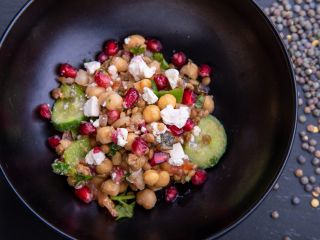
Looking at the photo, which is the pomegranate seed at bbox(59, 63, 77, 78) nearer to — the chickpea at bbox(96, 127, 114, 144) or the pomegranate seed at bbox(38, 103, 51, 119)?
the pomegranate seed at bbox(38, 103, 51, 119)

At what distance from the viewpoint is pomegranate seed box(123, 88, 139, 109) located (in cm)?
222

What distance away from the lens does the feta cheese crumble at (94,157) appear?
2193mm

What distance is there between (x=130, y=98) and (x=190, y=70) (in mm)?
370

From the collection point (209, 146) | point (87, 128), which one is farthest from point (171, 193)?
point (87, 128)

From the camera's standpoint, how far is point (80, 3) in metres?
2.39

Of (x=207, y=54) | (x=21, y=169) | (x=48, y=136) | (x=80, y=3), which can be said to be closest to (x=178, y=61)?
(x=207, y=54)

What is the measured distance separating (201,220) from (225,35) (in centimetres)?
85

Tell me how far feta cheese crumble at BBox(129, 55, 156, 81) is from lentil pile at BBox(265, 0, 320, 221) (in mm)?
790

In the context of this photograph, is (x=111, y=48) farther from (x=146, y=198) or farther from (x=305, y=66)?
(x=305, y=66)

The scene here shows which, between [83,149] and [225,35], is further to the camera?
[225,35]

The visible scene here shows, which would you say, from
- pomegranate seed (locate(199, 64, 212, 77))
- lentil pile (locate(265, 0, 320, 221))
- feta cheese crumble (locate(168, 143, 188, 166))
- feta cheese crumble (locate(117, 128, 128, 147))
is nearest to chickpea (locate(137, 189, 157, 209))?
feta cheese crumble (locate(168, 143, 188, 166))

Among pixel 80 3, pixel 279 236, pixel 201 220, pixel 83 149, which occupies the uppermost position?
pixel 80 3

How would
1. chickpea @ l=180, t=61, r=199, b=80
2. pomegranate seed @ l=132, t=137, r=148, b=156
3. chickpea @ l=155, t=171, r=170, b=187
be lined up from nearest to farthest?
pomegranate seed @ l=132, t=137, r=148, b=156 → chickpea @ l=155, t=171, r=170, b=187 → chickpea @ l=180, t=61, r=199, b=80

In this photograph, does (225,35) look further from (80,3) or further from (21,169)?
(21,169)
